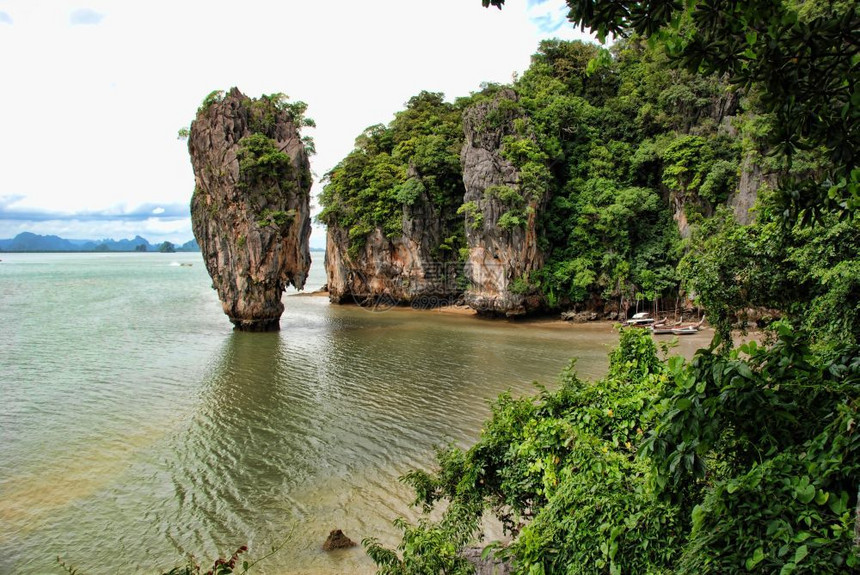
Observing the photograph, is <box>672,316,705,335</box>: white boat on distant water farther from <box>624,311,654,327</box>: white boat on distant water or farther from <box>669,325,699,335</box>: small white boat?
<box>624,311,654,327</box>: white boat on distant water

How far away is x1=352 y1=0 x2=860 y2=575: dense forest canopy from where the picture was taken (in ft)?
8.33

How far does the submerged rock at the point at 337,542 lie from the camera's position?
8.24 m

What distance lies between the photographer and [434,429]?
13.0 meters

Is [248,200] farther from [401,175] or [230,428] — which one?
[230,428]

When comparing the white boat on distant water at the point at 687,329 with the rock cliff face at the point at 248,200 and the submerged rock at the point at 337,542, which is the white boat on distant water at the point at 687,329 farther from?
the rock cliff face at the point at 248,200

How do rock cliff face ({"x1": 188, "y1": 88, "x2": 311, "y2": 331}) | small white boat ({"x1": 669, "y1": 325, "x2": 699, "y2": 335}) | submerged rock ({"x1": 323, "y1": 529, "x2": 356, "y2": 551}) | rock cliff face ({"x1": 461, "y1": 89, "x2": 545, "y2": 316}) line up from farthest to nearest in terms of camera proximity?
rock cliff face ({"x1": 461, "y1": 89, "x2": 545, "y2": 316}), rock cliff face ({"x1": 188, "y1": 88, "x2": 311, "y2": 331}), small white boat ({"x1": 669, "y1": 325, "x2": 699, "y2": 335}), submerged rock ({"x1": 323, "y1": 529, "x2": 356, "y2": 551})

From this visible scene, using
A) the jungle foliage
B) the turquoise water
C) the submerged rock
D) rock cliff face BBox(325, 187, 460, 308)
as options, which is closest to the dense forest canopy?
the jungle foliage

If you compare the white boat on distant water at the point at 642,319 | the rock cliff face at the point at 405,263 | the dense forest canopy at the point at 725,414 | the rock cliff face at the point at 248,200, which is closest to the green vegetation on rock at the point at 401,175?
the rock cliff face at the point at 405,263

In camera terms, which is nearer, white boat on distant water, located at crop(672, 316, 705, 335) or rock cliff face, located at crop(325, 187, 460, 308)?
white boat on distant water, located at crop(672, 316, 705, 335)

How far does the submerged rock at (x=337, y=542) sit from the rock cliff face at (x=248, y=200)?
66.7 feet

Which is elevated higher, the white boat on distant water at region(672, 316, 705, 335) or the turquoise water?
the white boat on distant water at region(672, 316, 705, 335)

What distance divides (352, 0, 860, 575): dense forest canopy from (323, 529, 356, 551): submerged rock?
222 cm

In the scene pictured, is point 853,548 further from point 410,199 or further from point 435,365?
point 410,199

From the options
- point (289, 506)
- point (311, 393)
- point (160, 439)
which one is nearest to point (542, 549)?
point (289, 506)
